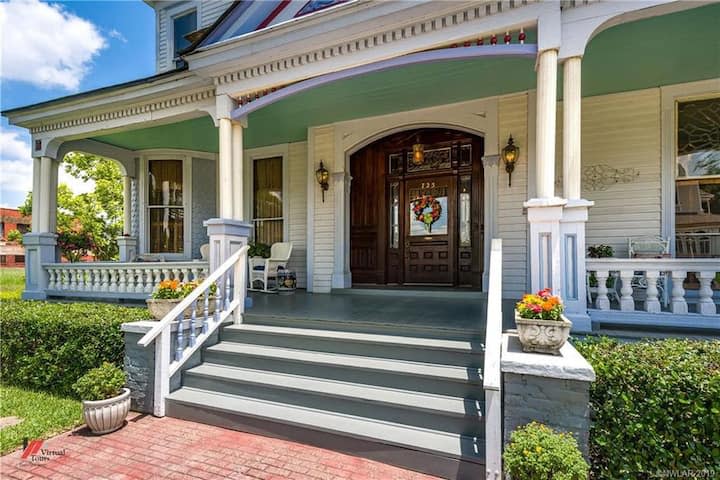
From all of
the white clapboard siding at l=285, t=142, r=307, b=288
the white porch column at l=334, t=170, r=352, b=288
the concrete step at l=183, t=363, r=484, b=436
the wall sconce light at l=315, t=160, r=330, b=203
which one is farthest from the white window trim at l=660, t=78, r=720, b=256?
the white clapboard siding at l=285, t=142, r=307, b=288

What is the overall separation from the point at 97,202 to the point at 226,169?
15993 millimetres

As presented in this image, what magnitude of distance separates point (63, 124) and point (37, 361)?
410 centimetres

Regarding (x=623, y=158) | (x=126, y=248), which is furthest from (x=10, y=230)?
(x=623, y=158)

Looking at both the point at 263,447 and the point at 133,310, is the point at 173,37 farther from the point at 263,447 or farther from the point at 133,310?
the point at 263,447

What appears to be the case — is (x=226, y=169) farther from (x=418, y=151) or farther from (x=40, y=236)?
(x=40, y=236)

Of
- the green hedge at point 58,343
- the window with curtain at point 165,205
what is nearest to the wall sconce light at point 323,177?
the window with curtain at point 165,205

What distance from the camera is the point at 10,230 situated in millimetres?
19812

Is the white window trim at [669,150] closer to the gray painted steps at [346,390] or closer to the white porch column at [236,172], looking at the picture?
the gray painted steps at [346,390]

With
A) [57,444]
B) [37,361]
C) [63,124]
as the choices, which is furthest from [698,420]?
[63,124]

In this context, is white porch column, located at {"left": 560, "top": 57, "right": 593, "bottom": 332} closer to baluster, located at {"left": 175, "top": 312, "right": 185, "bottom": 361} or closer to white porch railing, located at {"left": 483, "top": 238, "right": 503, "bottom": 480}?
white porch railing, located at {"left": 483, "top": 238, "right": 503, "bottom": 480}

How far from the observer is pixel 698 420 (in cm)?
198

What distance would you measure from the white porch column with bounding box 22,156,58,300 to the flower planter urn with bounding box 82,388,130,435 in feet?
14.8

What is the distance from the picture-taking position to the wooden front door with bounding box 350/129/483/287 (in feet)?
19.7

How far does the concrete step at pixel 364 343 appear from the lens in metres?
2.91
